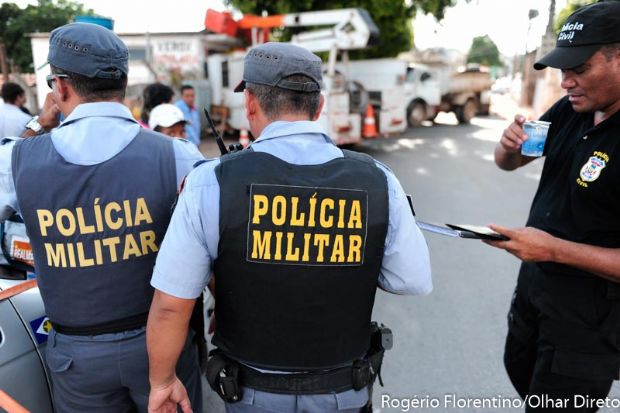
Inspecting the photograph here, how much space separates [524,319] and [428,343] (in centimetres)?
142

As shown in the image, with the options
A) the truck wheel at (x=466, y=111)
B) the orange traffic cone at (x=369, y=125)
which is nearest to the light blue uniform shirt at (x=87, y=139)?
the orange traffic cone at (x=369, y=125)

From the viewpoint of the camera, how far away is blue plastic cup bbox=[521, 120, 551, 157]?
83.5 inches

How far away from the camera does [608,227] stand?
1802mm

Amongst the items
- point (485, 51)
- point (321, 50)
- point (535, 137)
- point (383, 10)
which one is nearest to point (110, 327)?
point (535, 137)

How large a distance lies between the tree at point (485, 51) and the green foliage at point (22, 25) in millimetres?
55123

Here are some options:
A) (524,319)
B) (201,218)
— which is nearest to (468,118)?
(524,319)

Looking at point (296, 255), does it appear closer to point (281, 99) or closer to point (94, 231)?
point (281, 99)

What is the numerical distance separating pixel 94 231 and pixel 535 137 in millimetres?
1833

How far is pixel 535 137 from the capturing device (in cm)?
214

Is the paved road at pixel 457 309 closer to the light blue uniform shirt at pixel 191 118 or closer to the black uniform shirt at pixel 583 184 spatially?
the black uniform shirt at pixel 583 184

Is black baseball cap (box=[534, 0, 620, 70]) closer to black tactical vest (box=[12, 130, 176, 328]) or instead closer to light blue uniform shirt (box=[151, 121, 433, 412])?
light blue uniform shirt (box=[151, 121, 433, 412])

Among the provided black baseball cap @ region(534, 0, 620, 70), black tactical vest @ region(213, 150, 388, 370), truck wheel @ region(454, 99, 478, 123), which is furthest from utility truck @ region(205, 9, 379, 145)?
black tactical vest @ region(213, 150, 388, 370)

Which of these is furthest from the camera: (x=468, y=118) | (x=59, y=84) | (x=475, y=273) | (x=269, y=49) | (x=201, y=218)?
(x=468, y=118)

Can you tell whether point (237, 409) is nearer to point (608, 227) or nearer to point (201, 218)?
point (201, 218)
